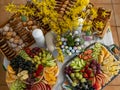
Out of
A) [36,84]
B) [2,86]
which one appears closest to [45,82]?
[36,84]

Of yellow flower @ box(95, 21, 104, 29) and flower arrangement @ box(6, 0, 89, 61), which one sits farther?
yellow flower @ box(95, 21, 104, 29)

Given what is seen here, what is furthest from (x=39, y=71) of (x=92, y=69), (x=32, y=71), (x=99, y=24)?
(x=99, y=24)

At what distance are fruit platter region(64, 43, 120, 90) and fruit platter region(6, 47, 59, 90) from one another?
86mm

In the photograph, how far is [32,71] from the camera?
115 centimetres

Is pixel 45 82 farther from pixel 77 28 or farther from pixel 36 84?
pixel 77 28

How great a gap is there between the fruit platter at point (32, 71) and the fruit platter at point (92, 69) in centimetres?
9

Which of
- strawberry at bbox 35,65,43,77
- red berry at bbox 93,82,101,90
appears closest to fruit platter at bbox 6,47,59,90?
strawberry at bbox 35,65,43,77

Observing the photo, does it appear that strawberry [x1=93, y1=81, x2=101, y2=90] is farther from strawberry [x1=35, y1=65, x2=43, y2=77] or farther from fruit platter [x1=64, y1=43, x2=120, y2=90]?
strawberry [x1=35, y1=65, x2=43, y2=77]

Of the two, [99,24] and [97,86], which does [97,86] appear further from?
[99,24]

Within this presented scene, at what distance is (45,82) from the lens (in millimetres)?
1169

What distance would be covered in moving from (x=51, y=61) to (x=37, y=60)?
2.7 inches

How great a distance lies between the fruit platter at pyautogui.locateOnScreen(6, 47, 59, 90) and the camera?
3.76ft

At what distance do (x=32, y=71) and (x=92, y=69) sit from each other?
29 centimetres

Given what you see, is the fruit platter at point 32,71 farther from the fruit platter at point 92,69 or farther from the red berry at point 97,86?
the red berry at point 97,86
